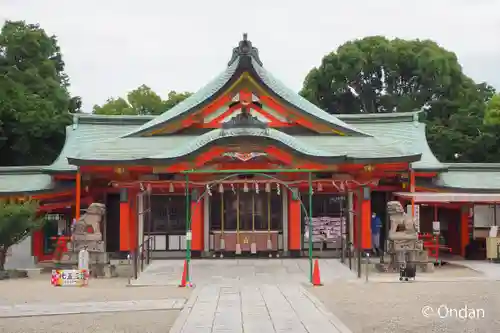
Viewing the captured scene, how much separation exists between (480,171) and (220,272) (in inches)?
474

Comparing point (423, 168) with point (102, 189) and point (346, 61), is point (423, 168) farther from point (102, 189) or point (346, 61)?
point (346, 61)

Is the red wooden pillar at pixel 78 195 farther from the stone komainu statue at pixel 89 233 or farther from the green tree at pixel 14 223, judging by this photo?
the green tree at pixel 14 223

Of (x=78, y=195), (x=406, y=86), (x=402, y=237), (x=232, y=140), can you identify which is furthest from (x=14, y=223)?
(x=406, y=86)

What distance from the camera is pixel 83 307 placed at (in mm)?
11906

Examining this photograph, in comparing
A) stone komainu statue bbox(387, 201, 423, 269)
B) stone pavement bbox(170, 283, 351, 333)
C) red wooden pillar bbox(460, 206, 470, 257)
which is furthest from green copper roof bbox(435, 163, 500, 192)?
stone pavement bbox(170, 283, 351, 333)

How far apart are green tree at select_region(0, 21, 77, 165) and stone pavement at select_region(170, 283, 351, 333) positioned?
2581 cm

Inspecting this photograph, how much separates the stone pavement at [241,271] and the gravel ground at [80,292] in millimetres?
827

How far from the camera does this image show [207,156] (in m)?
17.9

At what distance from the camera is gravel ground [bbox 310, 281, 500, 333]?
9.78 metres

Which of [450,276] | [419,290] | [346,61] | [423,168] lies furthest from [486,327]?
[346,61]

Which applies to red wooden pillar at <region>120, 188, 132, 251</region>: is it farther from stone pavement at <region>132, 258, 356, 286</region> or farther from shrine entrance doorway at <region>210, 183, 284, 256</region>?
shrine entrance doorway at <region>210, 183, 284, 256</region>

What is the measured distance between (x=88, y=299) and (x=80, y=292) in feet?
4.31

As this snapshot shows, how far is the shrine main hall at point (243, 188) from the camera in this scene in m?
19.5

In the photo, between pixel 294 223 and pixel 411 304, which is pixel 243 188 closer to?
pixel 294 223
